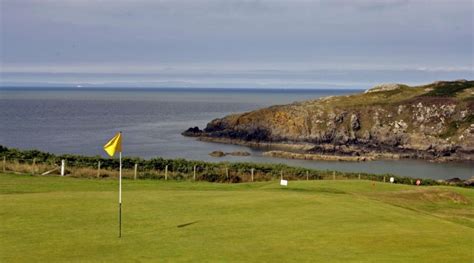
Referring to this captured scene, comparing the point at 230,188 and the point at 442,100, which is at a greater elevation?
the point at 442,100

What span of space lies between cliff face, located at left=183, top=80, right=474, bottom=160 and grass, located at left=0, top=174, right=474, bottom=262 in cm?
8427

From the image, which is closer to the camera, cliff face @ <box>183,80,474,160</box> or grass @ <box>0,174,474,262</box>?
grass @ <box>0,174,474,262</box>

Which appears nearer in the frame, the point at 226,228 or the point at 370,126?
the point at 226,228

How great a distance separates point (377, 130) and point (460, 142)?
15086 millimetres

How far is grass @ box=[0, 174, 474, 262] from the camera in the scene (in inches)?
635

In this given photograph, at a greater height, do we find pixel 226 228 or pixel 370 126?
pixel 370 126

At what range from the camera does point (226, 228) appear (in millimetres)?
19328

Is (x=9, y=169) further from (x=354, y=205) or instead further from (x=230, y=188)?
(x=354, y=205)

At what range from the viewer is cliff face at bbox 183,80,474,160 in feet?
364

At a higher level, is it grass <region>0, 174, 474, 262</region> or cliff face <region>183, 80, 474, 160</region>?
cliff face <region>183, 80, 474, 160</region>

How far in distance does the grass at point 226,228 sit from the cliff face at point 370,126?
84270mm

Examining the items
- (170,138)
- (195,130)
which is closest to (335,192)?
(170,138)

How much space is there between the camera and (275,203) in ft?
80.4

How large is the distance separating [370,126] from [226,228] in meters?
104
